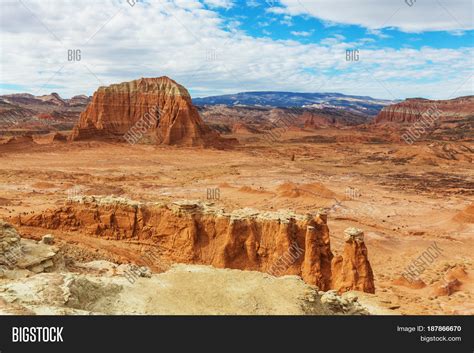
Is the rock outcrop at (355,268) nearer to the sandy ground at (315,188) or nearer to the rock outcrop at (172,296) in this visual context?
the sandy ground at (315,188)

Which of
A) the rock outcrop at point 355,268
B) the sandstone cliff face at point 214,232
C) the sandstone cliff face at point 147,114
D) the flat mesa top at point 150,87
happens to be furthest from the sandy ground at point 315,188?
the flat mesa top at point 150,87

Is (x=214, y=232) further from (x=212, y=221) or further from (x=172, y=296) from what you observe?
(x=172, y=296)

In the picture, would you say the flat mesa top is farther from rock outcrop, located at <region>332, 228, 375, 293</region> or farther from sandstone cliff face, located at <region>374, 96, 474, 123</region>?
sandstone cliff face, located at <region>374, 96, 474, 123</region>

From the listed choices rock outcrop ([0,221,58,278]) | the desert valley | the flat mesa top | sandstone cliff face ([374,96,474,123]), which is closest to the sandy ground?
the desert valley

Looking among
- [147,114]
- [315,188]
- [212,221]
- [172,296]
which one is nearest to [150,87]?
[147,114]
